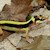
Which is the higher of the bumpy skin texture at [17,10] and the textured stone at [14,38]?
the bumpy skin texture at [17,10]

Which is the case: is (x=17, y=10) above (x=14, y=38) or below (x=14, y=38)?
above

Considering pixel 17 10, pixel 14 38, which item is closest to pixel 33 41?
pixel 14 38

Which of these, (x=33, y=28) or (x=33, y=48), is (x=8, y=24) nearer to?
(x=33, y=28)

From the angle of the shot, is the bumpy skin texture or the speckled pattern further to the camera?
the bumpy skin texture

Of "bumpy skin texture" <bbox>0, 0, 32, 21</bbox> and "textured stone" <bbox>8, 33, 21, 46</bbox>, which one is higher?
"bumpy skin texture" <bbox>0, 0, 32, 21</bbox>

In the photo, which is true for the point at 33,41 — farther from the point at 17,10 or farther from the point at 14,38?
the point at 17,10

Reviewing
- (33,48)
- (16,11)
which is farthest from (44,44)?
(16,11)

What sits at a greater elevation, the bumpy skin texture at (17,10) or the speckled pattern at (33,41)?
the bumpy skin texture at (17,10)

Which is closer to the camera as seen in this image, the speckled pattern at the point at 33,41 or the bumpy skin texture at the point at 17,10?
the speckled pattern at the point at 33,41
